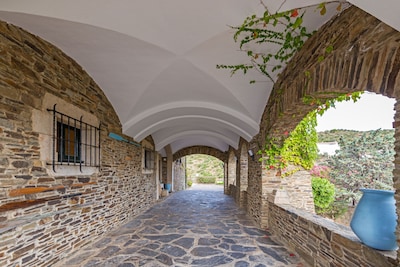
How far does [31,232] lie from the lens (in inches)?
91.4

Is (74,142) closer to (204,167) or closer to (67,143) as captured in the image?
(67,143)

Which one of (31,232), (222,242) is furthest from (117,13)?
(222,242)

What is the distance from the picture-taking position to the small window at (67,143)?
2893mm

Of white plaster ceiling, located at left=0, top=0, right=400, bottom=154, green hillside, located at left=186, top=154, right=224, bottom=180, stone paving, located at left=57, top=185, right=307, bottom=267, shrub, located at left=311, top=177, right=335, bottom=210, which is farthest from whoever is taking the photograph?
green hillside, located at left=186, top=154, right=224, bottom=180

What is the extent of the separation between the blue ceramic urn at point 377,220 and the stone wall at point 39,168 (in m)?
3.22

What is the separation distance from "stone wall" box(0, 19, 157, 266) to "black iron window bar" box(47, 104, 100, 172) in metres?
0.12

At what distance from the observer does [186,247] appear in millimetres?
3340

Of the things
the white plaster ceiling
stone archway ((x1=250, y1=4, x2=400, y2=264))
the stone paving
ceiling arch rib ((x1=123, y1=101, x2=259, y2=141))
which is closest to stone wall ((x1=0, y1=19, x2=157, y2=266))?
the white plaster ceiling

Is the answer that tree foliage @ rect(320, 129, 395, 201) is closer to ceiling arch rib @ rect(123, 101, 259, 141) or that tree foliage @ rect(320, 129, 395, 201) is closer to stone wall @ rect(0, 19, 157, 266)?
ceiling arch rib @ rect(123, 101, 259, 141)

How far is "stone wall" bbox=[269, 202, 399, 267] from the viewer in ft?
5.58

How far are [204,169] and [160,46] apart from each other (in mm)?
18559

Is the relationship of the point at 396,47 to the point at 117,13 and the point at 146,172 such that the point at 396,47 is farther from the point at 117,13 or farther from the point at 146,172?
the point at 146,172

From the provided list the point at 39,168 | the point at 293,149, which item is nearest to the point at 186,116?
the point at 293,149

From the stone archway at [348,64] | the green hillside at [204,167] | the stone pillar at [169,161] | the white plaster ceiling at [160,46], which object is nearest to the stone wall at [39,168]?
the white plaster ceiling at [160,46]
